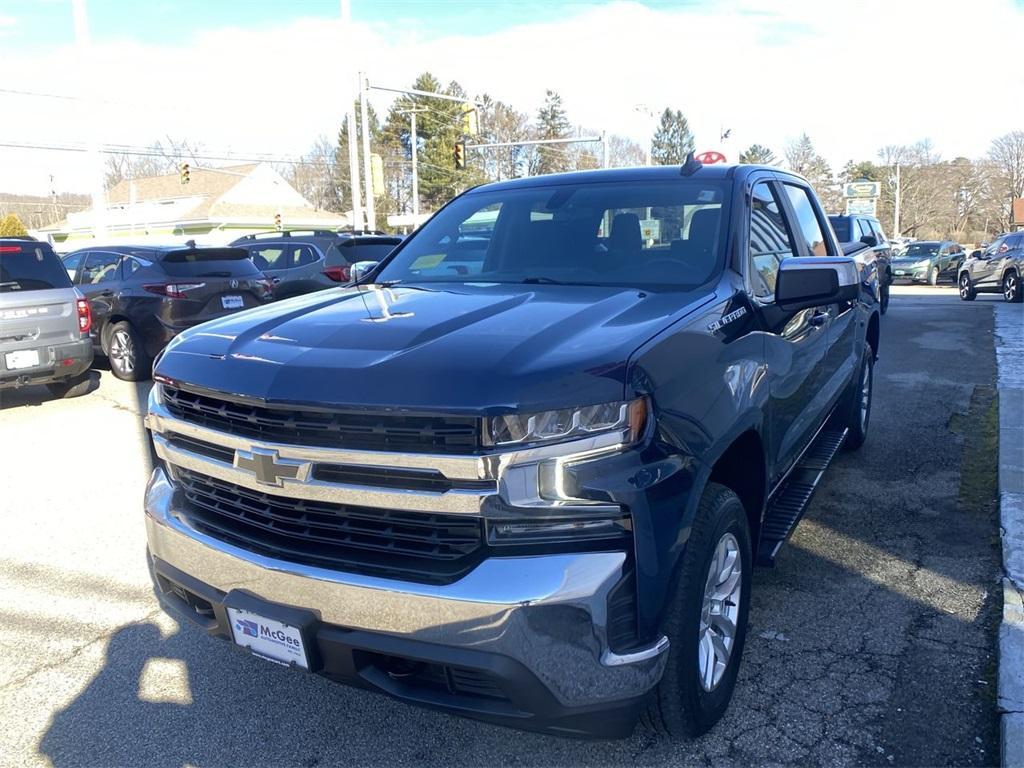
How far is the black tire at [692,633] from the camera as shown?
2387 mm

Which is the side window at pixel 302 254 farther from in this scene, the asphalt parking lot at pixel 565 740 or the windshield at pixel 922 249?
the windshield at pixel 922 249

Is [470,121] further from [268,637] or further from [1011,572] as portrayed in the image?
[268,637]

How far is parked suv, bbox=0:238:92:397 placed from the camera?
8.09 meters

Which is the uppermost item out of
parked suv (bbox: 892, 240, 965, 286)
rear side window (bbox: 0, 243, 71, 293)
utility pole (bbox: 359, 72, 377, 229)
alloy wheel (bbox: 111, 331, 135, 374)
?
utility pole (bbox: 359, 72, 377, 229)

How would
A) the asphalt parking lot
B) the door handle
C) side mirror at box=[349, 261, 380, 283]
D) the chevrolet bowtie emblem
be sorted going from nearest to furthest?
1. the chevrolet bowtie emblem
2. the asphalt parking lot
3. the door handle
4. side mirror at box=[349, 261, 380, 283]

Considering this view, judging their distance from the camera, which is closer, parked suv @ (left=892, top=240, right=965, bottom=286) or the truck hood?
the truck hood

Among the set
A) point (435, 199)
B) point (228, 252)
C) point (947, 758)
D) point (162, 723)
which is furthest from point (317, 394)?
point (435, 199)

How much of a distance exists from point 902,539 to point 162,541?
3771 mm

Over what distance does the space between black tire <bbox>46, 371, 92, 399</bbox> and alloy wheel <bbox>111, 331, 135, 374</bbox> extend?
0.75 meters

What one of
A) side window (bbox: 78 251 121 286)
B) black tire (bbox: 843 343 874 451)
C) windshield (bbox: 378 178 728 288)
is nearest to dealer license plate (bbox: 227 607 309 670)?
windshield (bbox: 378 178 728 288)

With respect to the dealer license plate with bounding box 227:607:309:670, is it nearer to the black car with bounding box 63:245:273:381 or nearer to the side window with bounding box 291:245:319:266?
the black car with bounding box 63:245:273:381

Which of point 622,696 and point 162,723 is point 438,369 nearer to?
point 622,696

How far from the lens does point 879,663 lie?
10.7 ft

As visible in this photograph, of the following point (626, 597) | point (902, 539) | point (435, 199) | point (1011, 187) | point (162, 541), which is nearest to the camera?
point (626, 597)
